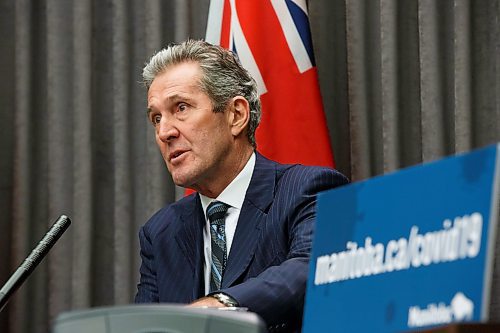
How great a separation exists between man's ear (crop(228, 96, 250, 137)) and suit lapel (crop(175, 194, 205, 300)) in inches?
7.8

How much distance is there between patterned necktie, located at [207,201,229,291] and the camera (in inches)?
87.5

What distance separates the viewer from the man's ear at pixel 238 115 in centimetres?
246

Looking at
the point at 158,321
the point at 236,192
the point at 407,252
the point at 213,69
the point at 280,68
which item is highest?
the point at 280,68

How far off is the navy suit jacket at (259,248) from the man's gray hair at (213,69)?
0.62ft

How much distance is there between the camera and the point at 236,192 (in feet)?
7.80

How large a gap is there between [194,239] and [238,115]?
1.17ft

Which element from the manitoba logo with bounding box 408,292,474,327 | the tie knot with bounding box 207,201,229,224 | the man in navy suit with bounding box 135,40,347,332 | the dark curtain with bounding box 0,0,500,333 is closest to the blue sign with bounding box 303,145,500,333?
the manitoba logo with bounding box 408,292,474,327

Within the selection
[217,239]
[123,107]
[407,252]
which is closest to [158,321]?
[407,252]

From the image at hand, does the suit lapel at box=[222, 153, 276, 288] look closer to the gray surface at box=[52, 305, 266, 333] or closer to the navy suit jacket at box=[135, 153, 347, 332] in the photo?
the navy suit jacket at box=[135, 153, 347, 332]

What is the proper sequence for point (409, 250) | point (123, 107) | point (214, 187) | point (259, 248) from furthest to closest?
point (123, 107), point (214, 187), point (259, 248), point (409, 250)

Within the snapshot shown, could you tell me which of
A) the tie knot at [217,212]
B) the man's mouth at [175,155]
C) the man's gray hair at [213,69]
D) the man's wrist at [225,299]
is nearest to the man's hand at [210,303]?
the man's wrist at [225,299]

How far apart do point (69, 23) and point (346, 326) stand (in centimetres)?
246

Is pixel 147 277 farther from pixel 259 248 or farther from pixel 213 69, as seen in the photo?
pixel 213 69

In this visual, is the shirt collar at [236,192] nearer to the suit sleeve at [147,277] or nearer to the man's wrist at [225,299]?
the suit sleeve at [147,277]
